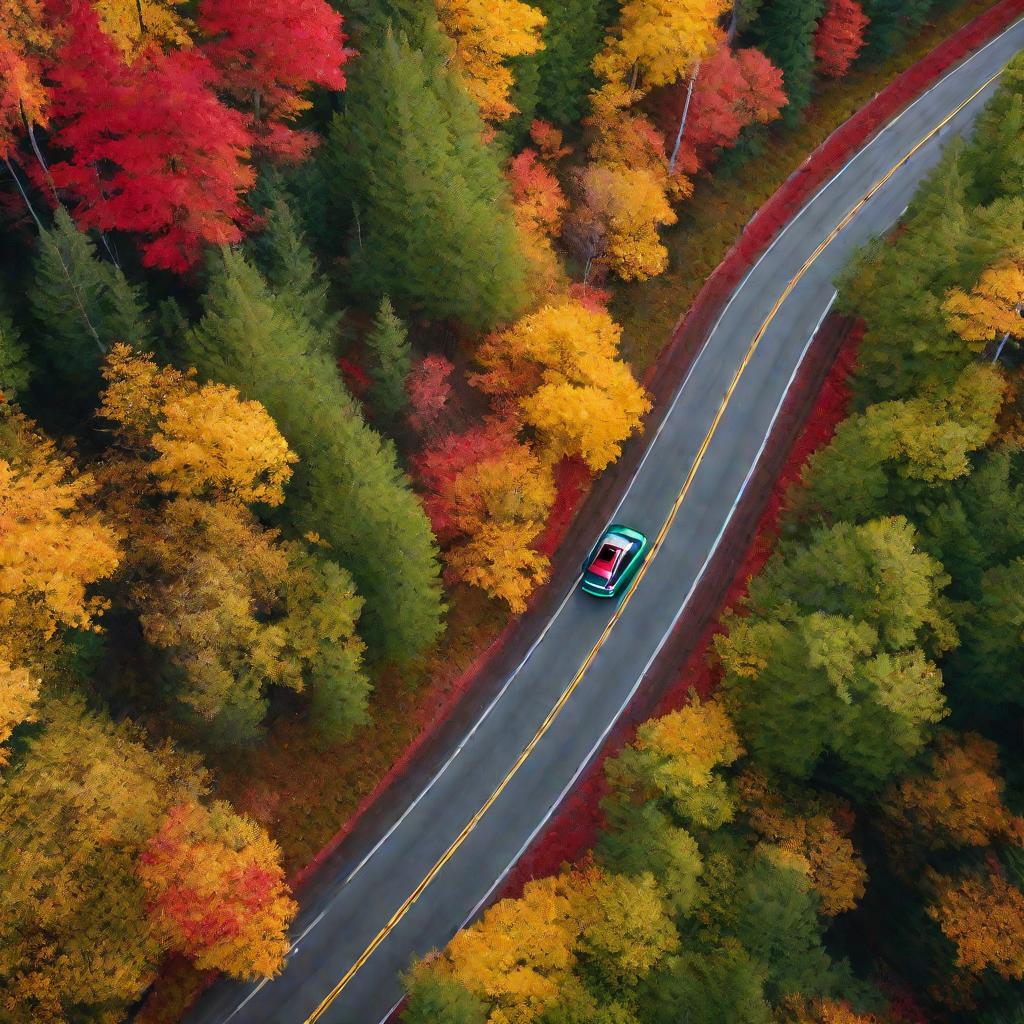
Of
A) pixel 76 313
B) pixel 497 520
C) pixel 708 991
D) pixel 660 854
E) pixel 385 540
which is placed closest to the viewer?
pixel 708 991

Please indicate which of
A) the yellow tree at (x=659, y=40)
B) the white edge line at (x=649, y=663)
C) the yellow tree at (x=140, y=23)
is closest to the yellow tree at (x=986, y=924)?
the white edge line at (x=649, y=663)

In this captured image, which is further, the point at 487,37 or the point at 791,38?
the point at 791,38

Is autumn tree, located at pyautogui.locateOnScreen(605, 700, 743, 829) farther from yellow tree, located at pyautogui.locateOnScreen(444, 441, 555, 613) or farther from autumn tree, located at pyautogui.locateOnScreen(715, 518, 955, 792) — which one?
yellow tree, located at pyautogui.locateOnScreen(444, 441, 555, 613)

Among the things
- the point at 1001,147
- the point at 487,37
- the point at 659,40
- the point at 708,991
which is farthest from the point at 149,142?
the point at 1001,147

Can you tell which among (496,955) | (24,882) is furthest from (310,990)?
(24,882)

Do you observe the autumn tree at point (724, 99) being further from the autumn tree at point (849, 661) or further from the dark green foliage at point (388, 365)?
the autumn tree at point (849, 661)

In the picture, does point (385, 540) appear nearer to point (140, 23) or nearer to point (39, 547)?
point (39, 547)

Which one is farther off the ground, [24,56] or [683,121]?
[683,121]
